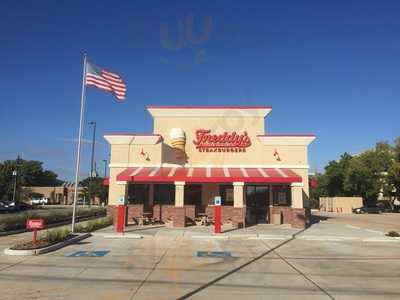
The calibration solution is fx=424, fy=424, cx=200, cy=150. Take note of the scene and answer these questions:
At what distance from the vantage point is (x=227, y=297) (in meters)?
9.15

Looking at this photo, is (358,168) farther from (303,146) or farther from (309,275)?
(309,275)

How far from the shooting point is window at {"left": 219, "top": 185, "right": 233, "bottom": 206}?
29.8 m

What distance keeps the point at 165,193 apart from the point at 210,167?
3.84 metres

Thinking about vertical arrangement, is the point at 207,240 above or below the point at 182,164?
below

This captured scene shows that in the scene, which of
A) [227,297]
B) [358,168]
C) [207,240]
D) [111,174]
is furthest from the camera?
[358,168]

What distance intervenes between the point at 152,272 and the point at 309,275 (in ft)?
14.4

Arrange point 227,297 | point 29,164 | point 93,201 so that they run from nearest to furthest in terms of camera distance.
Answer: point 227,297, point 93,201, point 29,164

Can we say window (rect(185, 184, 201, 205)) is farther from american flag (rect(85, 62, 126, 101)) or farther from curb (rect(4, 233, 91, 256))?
curb (rect(4, 233, 91, 256))

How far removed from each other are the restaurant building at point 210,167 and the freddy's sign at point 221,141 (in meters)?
0.07

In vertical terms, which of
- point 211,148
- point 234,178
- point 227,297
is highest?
point 211,148

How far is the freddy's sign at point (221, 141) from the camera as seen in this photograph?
102 ft

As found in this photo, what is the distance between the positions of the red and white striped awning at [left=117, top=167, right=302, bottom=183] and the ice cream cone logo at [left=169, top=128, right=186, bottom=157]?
5.57 ft

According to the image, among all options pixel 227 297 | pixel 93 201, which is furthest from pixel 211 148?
pixel 93 201

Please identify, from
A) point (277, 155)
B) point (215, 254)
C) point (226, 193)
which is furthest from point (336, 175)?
point (215, 254)
